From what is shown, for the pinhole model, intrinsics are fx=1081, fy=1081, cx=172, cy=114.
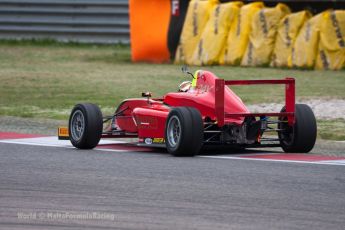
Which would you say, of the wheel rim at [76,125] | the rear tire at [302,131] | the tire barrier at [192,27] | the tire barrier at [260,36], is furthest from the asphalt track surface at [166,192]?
the tire barrier at [192,27]

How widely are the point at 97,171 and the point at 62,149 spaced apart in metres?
2.46

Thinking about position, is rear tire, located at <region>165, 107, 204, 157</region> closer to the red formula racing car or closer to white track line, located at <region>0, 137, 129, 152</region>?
the red formula racing car

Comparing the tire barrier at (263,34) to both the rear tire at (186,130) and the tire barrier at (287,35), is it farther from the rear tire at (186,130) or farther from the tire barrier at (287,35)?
the rear tire at (186,130)

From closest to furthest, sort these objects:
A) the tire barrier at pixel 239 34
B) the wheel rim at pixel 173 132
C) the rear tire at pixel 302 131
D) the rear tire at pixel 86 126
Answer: the wheel rim at pixel 173 132
the rear tire at pixel 302 131
the rear tire at pixel 86 126
the tire barrier at pixel 239 34

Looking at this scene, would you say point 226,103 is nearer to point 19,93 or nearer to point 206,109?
point 206,109

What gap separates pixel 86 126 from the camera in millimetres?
12984

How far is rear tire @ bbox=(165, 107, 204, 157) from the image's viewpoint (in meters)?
11.9

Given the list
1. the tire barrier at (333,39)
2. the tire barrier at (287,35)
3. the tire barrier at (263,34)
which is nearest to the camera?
the tire barrier at (333,39)

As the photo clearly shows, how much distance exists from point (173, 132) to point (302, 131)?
60.4 inches

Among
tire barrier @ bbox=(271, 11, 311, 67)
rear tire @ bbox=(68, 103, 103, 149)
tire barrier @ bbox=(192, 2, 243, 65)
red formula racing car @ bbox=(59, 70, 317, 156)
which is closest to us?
red formula racing car @ bbox=(59, 70, 317, 156)

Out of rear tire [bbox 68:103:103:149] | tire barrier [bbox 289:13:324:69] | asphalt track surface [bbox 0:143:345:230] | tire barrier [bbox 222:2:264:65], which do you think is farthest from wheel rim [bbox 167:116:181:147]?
tire barrier [bbox 222:2:264:65]

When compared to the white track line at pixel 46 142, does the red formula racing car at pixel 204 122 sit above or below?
above

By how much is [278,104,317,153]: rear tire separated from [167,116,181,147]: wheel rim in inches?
55.3

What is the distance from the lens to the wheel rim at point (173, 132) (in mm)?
12212
